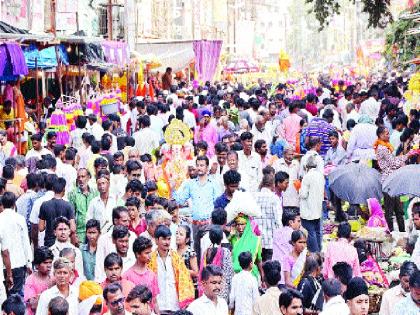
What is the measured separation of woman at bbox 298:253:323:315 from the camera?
9.01m

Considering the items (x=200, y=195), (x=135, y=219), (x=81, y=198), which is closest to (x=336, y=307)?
(x=135, y=219)

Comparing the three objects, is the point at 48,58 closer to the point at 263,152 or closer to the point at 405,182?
the point at 263,152

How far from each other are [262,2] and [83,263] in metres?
131

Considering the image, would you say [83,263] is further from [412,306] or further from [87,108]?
[87,108]

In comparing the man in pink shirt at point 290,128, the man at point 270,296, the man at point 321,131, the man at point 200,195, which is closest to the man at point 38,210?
the man at point 200,195

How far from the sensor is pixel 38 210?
11430 millimetres

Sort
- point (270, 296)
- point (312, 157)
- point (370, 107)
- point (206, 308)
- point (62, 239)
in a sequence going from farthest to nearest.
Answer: point (370, 107), point (312, 157), point (62, 239), point (270, 296), point (206, 308)

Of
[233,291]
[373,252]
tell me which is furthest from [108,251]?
[373,252]

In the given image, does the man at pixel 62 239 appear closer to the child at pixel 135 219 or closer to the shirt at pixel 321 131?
the child at pixel 135 219

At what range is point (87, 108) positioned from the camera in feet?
72.2

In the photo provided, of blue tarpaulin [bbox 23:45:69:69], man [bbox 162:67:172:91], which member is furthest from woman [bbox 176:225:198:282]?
man [bbox 162:67:172:91]

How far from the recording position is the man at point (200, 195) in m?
12.0

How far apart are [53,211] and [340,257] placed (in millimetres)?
2825

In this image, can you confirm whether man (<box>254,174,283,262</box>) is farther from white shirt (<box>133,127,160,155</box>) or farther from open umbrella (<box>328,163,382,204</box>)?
white shirt (<box>133,127,160,155</box>)
